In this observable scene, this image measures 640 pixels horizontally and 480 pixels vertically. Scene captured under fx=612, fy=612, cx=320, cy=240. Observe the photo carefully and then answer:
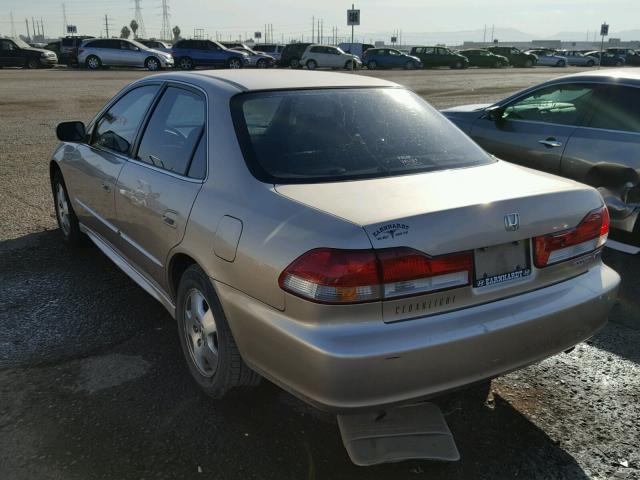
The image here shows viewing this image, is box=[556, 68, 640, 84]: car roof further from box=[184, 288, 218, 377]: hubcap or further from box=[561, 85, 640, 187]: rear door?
box=[184, 288, 218, 377]: hubcap

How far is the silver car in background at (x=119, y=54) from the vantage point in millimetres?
33812

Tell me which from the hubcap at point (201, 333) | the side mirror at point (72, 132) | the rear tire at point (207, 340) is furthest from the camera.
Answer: the side mirror at point (72, 132)

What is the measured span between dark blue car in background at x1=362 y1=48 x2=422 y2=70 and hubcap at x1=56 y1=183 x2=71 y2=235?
129ft

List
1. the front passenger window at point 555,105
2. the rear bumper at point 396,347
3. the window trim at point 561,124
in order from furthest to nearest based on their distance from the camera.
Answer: the front passenger window at point 555,105 → the window trim at point 561,124 → the rear bumper at point 396,347

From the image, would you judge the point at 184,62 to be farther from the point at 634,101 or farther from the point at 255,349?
the point at 255,349

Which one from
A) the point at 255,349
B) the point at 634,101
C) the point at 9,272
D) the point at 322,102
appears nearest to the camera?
the point at 255,349

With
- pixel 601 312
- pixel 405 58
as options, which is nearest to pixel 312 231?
pixel 601 312

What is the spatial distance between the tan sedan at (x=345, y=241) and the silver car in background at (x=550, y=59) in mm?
57176

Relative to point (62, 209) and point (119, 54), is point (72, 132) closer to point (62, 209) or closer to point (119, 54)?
point (62, 209)

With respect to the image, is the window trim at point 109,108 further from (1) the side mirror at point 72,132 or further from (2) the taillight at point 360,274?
(2) the taillight at point 360,274

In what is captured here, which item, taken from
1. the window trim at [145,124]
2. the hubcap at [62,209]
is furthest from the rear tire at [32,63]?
the window trim at [145,124]

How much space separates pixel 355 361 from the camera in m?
2.25

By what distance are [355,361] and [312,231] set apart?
52 centimetres

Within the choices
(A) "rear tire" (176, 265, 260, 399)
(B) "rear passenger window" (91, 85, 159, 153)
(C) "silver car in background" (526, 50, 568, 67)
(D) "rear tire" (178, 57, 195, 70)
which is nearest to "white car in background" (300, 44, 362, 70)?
(D) "rear tire" (178, 57, 195, 70)
